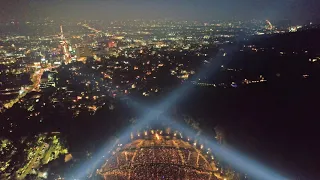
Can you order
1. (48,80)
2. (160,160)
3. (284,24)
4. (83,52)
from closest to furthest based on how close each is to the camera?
(160,160), (48,80), (284,24), (83,52)

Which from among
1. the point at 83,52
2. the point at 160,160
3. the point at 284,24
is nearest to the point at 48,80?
the point at 83,52

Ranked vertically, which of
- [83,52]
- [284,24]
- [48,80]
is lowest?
[48,80]

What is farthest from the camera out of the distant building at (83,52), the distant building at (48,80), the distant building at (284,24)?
the distant building at (83,52)

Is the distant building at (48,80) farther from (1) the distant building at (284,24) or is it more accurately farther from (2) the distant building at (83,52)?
(1) the distant building at (284,24)

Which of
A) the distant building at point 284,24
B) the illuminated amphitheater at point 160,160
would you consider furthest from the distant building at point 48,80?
the distant building at point 284,24

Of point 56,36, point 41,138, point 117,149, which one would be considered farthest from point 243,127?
point 56,36

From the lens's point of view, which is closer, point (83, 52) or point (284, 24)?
point (284, 24)

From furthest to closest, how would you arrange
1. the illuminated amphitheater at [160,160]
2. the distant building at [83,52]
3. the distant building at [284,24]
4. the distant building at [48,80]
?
the distant building at [83,52] < the distant building at [284,24] < the distant building at [48,80] < the illuminated amphitheater at [160,160]

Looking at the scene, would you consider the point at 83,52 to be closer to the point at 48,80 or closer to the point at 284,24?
the point at 48,80

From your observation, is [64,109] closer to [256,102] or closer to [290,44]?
[256,102]
